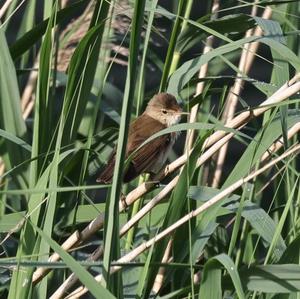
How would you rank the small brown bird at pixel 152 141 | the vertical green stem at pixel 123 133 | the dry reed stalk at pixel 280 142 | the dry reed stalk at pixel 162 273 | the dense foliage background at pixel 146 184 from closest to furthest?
the vertical green stem at pixel 123 133, the dense foliage background at pixel 146 184, the dry reed stalk at pixel 280 142, the dry reed stalk at pixel 162 273, the small brown bird at pixel 152 141

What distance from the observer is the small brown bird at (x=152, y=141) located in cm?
304

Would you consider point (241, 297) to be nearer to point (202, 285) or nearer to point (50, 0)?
point (202, 285)

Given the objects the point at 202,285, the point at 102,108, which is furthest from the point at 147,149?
the point at 202,285

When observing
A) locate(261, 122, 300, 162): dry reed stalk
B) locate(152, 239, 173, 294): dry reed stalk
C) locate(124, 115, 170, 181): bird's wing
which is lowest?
locate(152, 239, 173, 294): dry reed stalk

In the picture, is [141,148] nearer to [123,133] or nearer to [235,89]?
[235,89]

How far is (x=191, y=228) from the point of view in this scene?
2449 millimetres

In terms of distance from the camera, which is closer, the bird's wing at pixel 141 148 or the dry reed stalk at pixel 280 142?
the dry reed stalk at pixel 280 142

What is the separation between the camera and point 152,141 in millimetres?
3348

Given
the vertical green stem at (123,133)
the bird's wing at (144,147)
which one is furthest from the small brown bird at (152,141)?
the vertical green stem at (123,133)

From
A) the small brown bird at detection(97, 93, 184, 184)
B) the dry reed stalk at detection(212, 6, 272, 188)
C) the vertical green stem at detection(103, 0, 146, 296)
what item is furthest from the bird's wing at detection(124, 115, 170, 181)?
the vertical green stem at detection(103, 0, 146, 296)

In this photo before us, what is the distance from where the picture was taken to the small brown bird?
9.96 feet

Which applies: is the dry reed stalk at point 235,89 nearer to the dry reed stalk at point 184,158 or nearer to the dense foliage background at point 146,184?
the dense foliage background at point 146,184

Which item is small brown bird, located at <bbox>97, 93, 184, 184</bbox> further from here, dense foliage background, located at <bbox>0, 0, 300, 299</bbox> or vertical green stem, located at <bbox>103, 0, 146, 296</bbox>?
vertical green stem, located at <bbox>103, 0, 146, 296</bbox>

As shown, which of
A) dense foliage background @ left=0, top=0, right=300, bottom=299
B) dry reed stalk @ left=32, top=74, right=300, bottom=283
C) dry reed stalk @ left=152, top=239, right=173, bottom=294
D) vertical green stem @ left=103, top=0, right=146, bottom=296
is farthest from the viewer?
dry reed stalk @ left=152, top=239, right=173, bottom=294
